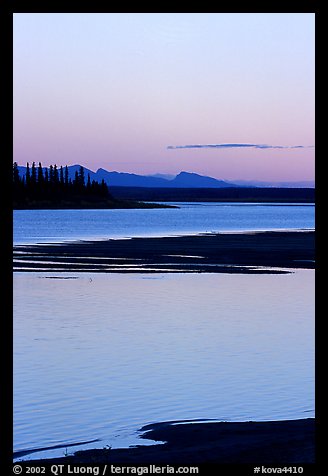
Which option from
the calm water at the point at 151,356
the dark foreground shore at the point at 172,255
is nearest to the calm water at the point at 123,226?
the dark foreground shore at the point at 172,255

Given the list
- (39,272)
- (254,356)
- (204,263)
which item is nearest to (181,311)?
(254,356)

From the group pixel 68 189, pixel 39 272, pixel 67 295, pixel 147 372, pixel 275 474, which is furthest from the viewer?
pixel 68 189

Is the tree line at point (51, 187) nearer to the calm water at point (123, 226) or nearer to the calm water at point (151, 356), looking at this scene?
the calm water at point (123, 226)

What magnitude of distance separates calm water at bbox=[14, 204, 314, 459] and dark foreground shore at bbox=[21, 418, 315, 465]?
476mm

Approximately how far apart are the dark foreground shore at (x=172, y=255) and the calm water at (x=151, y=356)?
6.77 metres

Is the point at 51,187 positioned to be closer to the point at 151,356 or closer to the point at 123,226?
the point at 123,226

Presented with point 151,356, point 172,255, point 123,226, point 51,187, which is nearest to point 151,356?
point 151,356

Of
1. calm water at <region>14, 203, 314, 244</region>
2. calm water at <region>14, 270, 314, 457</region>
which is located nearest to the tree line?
calm water at <region>14, 203, 314, 244</region>

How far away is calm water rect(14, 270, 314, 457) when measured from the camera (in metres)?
14.4

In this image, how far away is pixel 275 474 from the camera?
7.16 meters

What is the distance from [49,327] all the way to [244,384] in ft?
30.0

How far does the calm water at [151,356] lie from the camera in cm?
1444

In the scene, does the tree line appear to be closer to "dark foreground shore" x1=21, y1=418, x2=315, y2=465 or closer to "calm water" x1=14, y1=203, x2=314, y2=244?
"calm water" x1=14, y1=203, x2=314, y2=244
